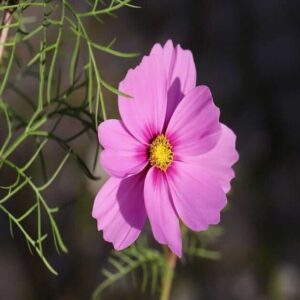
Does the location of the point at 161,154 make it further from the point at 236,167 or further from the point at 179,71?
the point at 236,167

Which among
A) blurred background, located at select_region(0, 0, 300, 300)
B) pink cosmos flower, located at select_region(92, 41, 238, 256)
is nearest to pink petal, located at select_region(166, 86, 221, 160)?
pink cosmos flower, located at select_region(92, 41, 238, 256)

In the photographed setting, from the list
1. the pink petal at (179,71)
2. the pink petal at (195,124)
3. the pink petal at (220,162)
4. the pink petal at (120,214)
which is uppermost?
the pink petal at (179,71)

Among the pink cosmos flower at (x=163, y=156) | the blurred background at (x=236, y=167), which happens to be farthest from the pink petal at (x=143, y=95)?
the blurred background at (x=236, y=167)

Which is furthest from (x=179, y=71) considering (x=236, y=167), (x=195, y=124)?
(x=236, y=167)

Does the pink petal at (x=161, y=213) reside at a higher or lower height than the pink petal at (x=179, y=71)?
lower

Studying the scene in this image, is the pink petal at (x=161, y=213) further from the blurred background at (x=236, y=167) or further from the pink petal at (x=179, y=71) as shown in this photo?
the blurred background at (x=236, y=167)

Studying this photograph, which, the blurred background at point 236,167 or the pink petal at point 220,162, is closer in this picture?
the pink petal at point 220,162

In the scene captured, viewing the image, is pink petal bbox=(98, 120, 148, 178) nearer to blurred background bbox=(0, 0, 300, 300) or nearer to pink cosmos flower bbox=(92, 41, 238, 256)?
pink cosmos flower bbox=(92, 41, 238, 256)

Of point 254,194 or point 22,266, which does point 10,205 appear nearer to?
point 22,266
